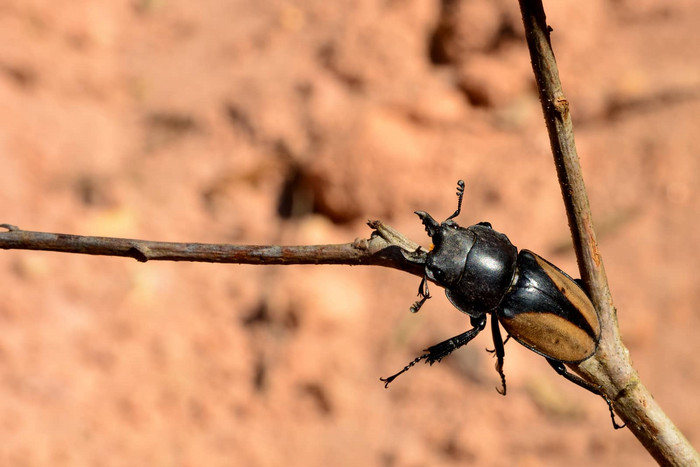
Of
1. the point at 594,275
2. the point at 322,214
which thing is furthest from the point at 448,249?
the point at 322,214

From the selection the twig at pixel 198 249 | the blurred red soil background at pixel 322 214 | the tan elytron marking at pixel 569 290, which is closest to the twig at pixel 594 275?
the tan elytron marking at pixel 569 290

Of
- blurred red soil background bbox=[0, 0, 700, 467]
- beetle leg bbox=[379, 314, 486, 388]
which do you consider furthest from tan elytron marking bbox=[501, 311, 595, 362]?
blurred red soil background bbox=[0, 0, 700, 467]

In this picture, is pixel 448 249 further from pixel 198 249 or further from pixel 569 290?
pixel 198 249

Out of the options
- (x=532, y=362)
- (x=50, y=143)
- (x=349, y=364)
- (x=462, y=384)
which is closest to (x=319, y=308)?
(x=349, y=364)

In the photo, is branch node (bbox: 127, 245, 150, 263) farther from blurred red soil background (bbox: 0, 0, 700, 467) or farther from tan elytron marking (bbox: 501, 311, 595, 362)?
blurred red soil background (bbox: 0, 0, 700, 467)

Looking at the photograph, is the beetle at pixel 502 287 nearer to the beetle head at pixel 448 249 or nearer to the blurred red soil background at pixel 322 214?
the beetle head at pixel 448 249

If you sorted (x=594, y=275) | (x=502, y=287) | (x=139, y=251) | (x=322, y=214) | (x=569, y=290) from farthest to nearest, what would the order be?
(x=322, y=214), (x=502, y=287), (x=569, y=290), (x=594, y=275), (x=139, y=251)

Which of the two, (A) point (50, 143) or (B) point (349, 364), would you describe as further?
(A) point (50, 143)

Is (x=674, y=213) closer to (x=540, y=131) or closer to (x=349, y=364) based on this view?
(x=540, y=131)
